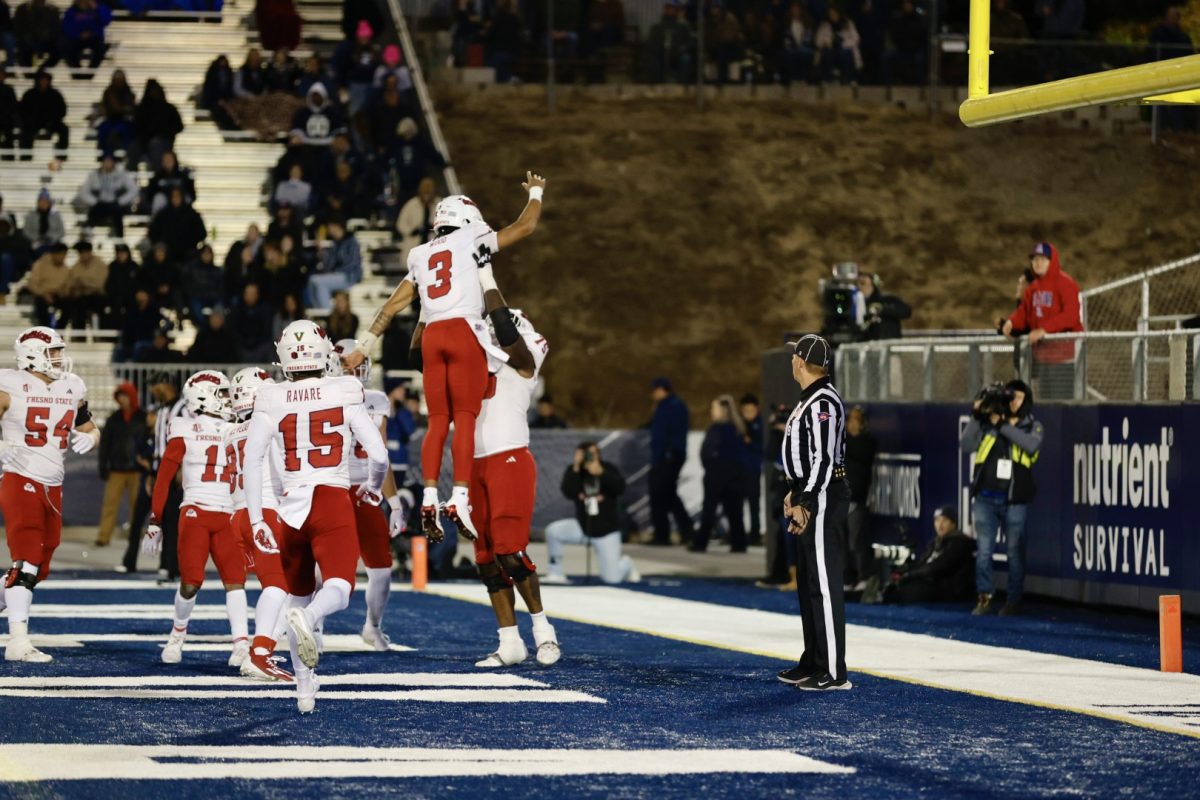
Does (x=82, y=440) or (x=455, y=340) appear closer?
(x=455, y=340)

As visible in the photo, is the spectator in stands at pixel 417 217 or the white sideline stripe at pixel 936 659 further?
the spectator in stands at pixel 417 217

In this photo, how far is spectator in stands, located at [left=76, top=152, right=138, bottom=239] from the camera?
29812mm

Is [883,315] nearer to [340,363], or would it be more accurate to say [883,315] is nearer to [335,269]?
[340,363]

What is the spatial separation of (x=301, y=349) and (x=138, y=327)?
16.8m

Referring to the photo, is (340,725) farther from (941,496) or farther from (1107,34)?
(1107,34)

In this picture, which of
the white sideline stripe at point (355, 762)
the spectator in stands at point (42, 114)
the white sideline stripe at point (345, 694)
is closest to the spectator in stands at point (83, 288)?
the spectator in stands at point (42, 114)

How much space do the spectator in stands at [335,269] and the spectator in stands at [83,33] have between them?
24.2ft

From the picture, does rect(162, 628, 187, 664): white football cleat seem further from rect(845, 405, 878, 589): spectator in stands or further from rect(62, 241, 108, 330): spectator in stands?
rect(62, 241, 108, 330): spectator in stands

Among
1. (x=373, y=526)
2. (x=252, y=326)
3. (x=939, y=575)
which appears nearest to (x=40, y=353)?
(x=373, y=526)

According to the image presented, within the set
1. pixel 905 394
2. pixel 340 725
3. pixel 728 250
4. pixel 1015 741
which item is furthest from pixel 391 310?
pixel 728 250

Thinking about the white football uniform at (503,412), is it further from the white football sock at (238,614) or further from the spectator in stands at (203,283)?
the spectator in stands at (203,283)

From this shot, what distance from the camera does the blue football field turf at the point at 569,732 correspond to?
8.41m

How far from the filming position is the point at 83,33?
33.7 m

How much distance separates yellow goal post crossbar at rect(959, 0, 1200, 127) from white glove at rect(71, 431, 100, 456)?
5.83 m
